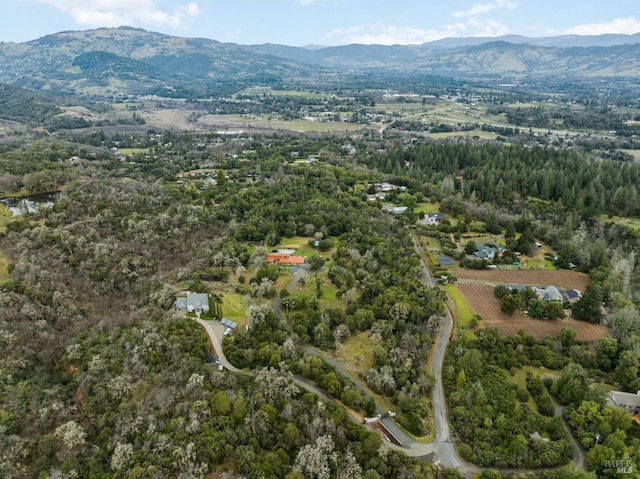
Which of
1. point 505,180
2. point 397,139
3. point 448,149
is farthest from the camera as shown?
point 397,139

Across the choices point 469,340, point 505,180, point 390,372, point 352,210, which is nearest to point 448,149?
point 505,180

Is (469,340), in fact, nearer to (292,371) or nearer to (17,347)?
(292,371)

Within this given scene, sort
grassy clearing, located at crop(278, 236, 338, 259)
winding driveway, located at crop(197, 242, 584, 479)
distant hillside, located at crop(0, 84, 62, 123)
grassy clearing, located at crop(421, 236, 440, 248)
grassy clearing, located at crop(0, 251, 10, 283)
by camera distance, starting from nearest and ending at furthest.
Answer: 1. winding driveway, located at crop(197, 242, 584, 479)
2. grassy clearing, located at crop(0, 251, 10, 283)
3. grassy clearing, located at crop(278, 236, 338, 259)
4. grassy clearing, located at crop(421, 236, 440, 248)
5. distant hillside, located at crop(0, 84, 62, 123)

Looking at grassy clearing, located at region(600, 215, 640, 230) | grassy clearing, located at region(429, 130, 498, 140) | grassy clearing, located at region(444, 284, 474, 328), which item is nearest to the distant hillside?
grassy clearing, located at region(429, 130, 498, 140)

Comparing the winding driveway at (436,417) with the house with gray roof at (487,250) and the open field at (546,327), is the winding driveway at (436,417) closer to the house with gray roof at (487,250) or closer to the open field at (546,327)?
the open field at (546,327)

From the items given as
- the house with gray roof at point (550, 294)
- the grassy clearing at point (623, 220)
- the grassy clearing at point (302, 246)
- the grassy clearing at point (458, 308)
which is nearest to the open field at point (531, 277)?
the house with gray roof at point (550, 294)

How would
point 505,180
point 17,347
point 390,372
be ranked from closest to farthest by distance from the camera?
point 390,372 < point 17,347 < point 505,180

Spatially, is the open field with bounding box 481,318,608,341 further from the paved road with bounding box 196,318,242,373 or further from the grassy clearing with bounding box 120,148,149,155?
the grassy clearing with bounding box 120,148,149,155
